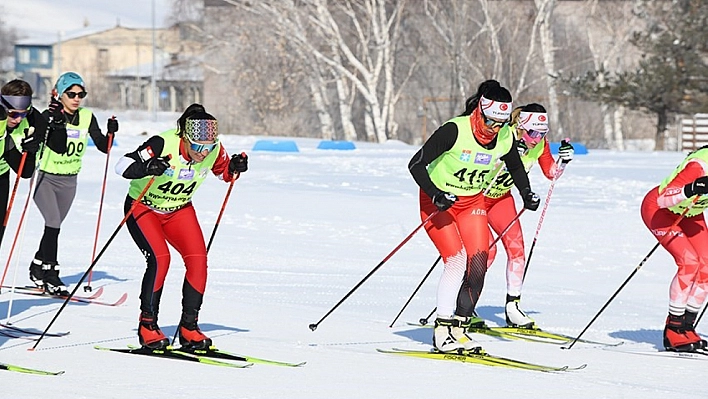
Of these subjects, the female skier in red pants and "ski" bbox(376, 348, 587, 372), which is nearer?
"ski" bbox(376, 348, 587, 372)

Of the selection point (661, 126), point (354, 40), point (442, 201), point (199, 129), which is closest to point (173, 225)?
point (199, 129)

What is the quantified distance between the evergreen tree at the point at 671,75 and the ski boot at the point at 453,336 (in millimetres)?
25636

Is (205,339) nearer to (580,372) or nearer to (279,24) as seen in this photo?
(580,372)

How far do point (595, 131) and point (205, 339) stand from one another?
123 feet

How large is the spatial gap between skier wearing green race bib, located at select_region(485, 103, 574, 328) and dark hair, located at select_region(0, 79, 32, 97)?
10.0ft

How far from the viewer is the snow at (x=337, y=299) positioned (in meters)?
5.49

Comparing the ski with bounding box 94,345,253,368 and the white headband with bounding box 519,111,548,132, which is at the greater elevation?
the white headband with bounding box 519,111,548,132

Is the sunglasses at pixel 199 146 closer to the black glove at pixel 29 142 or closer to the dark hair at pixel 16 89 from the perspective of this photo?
the black glove at pixel 29 142

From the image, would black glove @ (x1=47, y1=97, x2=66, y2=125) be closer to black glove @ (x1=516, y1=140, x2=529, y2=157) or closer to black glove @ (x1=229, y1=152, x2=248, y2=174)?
black glove @ (x1=229, y1=152, x2=248, y2=174)

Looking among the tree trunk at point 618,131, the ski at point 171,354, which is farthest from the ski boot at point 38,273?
the tree trunk at point 618,131

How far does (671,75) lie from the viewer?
1221 inches

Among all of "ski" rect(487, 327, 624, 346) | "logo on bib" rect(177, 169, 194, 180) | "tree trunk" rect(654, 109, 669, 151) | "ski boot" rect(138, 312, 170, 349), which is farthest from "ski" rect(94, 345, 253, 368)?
"tree trunk" rect(654, 109, 669, 151)

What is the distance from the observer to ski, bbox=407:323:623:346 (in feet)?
23.9

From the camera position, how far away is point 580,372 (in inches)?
240
